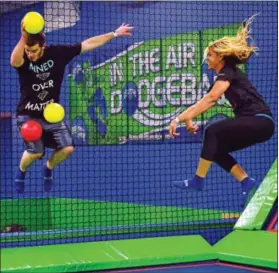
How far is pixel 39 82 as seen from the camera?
122 inches

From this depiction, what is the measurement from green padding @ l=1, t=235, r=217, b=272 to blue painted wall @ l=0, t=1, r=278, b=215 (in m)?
1.00

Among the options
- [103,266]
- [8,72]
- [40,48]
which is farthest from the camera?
[8,72]

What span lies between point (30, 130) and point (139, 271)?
1157 millimetres

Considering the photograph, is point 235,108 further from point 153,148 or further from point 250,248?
point 153,148

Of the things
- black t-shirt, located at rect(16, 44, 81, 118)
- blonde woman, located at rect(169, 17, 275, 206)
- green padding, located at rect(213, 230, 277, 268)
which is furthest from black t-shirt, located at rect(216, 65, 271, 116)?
green padding, located at rect(213, 230, 277, 268)

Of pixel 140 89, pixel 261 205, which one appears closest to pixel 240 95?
pixel 261 205

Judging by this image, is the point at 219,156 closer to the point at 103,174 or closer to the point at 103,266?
the point at 103,266

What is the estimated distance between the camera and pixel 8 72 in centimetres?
573

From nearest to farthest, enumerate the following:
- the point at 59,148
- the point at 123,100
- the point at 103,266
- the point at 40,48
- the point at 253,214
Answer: the point at 40,48 < the point at 59,148 < the point at 103,266 < the point at 253,214 < the point at 123,100

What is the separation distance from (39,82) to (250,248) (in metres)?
1.78

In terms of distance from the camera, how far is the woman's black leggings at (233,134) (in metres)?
3.05

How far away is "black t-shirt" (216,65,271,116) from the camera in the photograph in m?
3.05

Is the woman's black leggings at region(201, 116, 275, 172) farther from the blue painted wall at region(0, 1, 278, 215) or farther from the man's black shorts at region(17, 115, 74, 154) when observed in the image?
the blue painted wall at region(0, 1, 278, 215)

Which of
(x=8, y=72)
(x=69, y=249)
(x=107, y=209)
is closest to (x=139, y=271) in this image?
(x=69, y=249)
